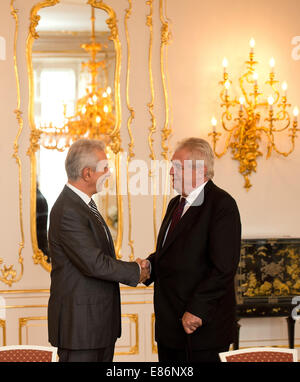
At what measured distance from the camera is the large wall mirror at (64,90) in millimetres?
4438

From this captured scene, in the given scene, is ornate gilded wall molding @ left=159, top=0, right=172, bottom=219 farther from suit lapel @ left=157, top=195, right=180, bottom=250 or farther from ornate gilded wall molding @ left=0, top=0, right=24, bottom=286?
suit lapel @ left=157, top=195, right=180, bottom=250

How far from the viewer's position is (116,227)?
180 inches

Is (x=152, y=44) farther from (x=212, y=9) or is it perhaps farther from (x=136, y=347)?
(x=136, y=347)

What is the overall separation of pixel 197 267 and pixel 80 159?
2.61 ft

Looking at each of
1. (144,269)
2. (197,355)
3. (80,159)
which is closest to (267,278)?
(144,269)

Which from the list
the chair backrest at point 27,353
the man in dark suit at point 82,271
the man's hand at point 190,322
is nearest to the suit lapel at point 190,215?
the man in dark suit at point 82,271

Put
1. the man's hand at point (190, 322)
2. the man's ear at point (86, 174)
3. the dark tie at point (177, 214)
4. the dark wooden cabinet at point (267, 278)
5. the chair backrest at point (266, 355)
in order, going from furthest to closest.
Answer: the dark wooden cabinet at point (267, 278)
the dark tie at point (177, 214)
the man's ear at point (86, 174)
the man's hand at point (190, 322)
the chair backrest at point (266, 355)

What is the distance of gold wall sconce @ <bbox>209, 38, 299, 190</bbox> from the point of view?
4.59 metres

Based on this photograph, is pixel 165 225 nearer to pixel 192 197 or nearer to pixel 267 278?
pixel 192 197

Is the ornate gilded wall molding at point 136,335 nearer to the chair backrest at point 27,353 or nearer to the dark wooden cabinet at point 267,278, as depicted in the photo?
the dark wooden cabinet at point 267,278

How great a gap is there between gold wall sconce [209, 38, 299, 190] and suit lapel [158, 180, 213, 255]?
163cm

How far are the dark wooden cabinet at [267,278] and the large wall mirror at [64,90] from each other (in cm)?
108

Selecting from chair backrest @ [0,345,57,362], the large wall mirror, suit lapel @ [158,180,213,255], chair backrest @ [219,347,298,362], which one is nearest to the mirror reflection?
the large wall mirror
